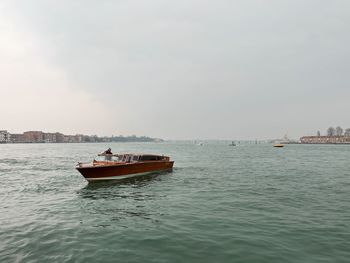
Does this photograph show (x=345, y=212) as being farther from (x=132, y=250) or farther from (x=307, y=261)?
(x=132, y=250)

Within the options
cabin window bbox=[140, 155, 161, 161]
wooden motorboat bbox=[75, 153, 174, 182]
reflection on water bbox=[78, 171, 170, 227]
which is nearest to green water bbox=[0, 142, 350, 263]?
reflection on water bbox=[78, 171, 170, 227]

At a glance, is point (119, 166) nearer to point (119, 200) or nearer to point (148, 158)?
point (148, 158)

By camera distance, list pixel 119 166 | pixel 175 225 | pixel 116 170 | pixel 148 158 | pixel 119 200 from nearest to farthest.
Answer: pixel 175 225 → pixel 119 200 → pixel 116 170 → pixel 119 166 → pixel 148 158

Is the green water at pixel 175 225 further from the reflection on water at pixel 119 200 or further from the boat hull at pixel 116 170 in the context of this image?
the boat hull at pixel 116 170

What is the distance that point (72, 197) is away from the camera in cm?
1977

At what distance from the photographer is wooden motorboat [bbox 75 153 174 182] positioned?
2547 centimetres

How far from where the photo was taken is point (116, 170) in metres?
27.2

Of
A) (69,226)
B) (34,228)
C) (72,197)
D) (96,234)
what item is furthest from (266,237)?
(72,197)

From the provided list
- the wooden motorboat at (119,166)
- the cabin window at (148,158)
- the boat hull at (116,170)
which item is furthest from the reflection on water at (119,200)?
the cabin window at (148,158)

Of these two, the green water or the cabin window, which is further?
the cabin window

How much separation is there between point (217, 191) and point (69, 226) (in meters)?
12.1

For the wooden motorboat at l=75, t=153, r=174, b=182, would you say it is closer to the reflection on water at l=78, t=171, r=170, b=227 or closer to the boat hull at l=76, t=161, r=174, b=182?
the boat hull at l=76, t=161, r=174, b=182

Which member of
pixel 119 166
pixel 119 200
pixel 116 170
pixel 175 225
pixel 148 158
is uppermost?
pixel 148 158

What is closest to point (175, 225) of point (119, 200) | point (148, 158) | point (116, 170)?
point (119, 200)
